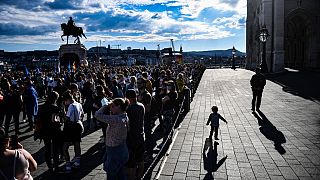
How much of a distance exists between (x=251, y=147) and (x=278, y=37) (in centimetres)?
2776

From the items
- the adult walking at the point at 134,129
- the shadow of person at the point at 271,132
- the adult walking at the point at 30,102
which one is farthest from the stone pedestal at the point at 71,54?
the adult walking at the point at 134,129

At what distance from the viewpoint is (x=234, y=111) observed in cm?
1252

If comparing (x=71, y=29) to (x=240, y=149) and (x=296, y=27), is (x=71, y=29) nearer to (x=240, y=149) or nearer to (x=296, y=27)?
(x=296, y=27)

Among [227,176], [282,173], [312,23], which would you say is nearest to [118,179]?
[227,176]

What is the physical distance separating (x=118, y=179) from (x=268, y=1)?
32.9 m

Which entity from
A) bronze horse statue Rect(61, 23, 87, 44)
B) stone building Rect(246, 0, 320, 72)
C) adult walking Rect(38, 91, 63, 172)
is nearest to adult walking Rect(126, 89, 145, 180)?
adult walking Rect(38, 91, 63, 172)

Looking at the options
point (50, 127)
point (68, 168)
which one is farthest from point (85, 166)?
point (50, 127)

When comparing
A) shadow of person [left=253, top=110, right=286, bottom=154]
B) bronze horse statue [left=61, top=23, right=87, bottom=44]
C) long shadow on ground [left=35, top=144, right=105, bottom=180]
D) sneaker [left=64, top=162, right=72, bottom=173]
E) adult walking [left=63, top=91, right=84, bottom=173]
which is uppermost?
bronze horse statue [left=61, top=23, right=87, bottom=44]

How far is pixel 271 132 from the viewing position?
890 cm

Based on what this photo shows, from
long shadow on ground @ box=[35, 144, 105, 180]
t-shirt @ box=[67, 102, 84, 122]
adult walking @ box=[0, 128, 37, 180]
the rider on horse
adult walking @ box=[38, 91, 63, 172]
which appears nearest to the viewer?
adult walking @ box=[0, 128, 37, 180]

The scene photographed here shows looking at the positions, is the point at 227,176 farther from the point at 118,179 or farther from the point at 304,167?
the point at 118,179

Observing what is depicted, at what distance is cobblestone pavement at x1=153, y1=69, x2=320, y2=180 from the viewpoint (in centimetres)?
596

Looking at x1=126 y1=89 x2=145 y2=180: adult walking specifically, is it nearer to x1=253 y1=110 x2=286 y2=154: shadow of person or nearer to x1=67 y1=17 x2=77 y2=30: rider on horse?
x1=253 y1=110 x2=286 y2=154: shadow of person

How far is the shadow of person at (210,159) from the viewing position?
6109mm
